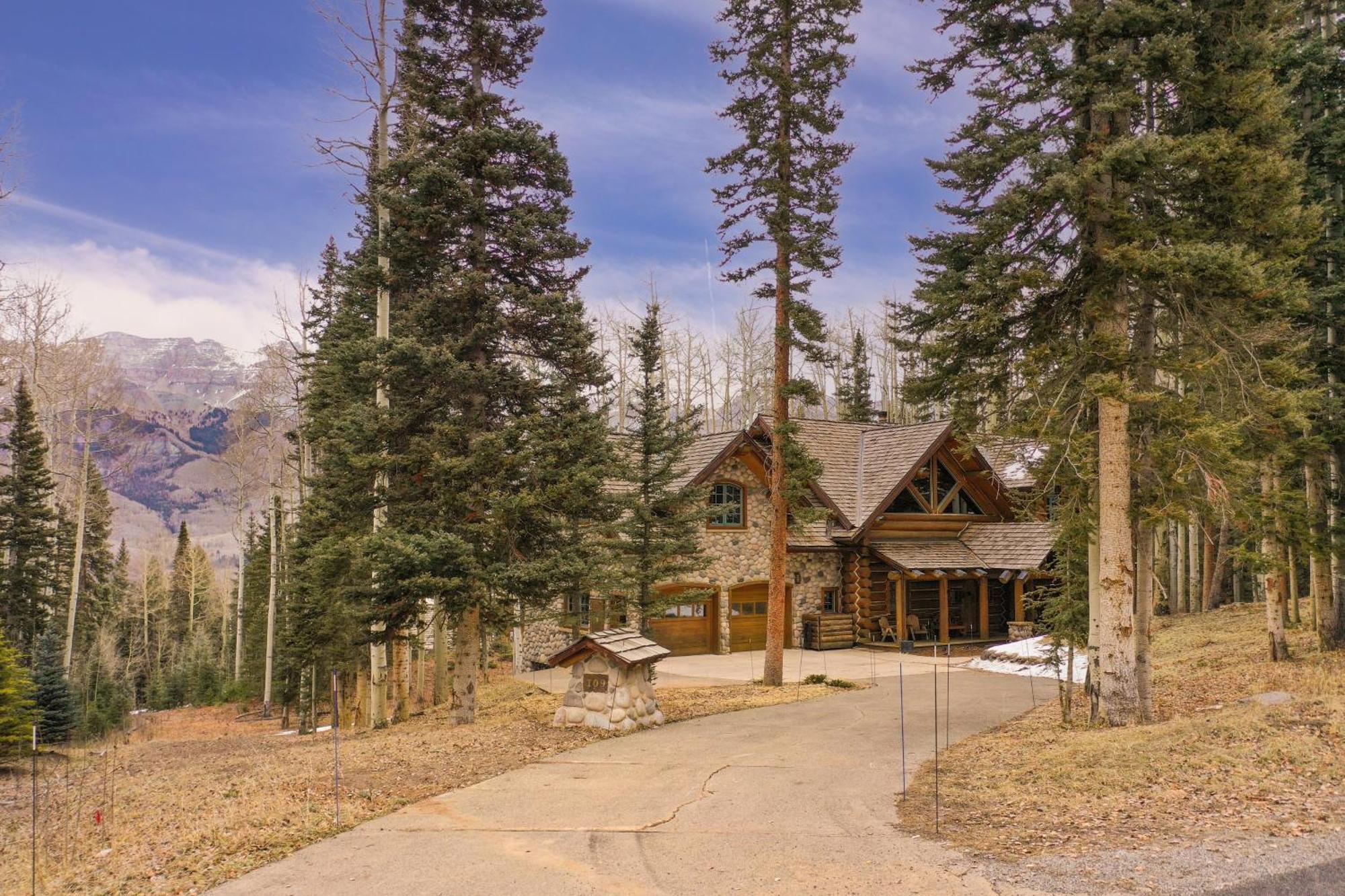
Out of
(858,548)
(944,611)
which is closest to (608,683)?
(858,548)

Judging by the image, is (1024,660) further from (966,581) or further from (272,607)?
(272,607)

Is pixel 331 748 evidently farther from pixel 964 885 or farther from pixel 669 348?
pixel 669 348

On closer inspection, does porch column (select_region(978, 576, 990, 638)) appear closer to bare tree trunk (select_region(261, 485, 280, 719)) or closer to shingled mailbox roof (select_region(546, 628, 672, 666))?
shingled mailbox roof (select_region(546, 628, 672, 666))

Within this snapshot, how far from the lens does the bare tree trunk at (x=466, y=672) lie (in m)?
13.6

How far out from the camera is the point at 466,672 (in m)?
13.7

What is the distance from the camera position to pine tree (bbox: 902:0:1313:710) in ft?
32.2

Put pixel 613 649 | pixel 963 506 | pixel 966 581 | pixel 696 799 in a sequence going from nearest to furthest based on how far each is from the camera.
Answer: pixel 696 799
pixel 613 649
pixel 963 506
pixel 966 581

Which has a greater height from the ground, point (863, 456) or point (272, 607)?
point (863, 456)

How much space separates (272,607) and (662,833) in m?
23.3

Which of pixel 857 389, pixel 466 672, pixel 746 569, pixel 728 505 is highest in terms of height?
pixel 857 389

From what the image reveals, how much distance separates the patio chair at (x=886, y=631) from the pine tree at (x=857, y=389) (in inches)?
746

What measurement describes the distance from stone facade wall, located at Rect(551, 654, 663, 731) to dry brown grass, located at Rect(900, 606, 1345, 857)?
15.3ft

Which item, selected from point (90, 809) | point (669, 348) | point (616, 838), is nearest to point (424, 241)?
point (90, 809)

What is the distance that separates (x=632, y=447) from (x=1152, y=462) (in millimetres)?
11963
